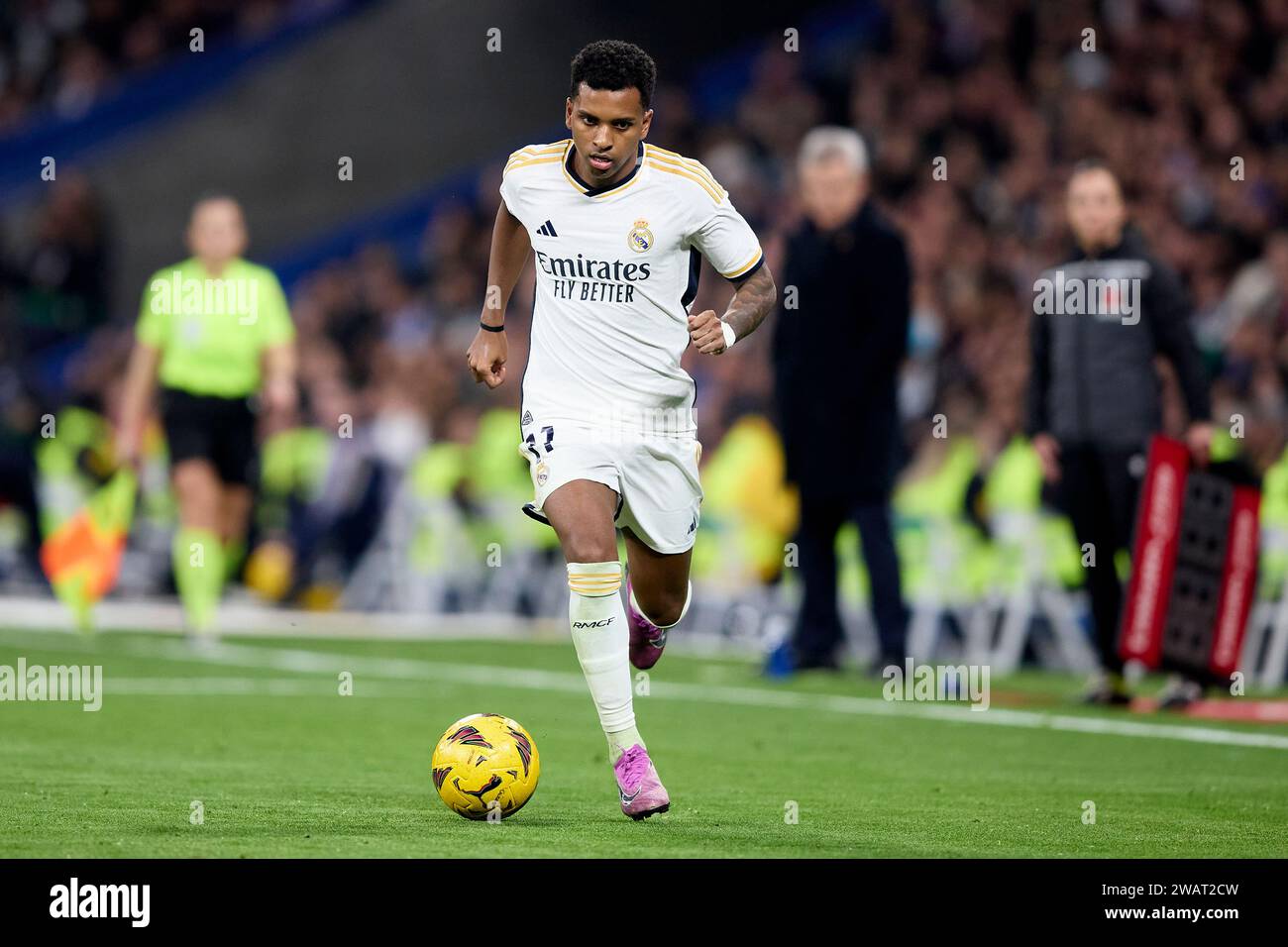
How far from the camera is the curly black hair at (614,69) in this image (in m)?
6.89

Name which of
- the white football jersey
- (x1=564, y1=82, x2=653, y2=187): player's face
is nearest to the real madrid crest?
the white football jersey

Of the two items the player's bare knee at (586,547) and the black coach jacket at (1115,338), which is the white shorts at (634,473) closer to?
the player's bare knee at (586,547)

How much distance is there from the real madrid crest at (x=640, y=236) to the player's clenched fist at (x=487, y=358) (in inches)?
22.9

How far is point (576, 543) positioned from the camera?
6844 millimetres

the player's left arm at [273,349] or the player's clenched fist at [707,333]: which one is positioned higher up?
the player's left arm at [273,349]

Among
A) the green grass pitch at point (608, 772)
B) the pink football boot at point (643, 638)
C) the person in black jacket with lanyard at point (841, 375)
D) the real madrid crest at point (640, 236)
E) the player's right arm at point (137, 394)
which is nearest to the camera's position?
the green grass pitch at point (608, 772)

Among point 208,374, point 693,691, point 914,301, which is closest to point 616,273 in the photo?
point 693,691

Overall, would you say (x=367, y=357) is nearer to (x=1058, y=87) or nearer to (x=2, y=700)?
(x=1058, y=87)

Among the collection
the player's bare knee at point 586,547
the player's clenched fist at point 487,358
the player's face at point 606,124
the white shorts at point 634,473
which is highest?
the player's face at point 606,124

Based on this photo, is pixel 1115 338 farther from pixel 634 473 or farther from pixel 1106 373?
pixel 634 473

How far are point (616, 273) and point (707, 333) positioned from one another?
0.56 m

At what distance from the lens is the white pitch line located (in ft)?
32.9

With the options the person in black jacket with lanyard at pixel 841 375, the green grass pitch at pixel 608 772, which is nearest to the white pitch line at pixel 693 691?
the green grass pitch at pixel 608 772
